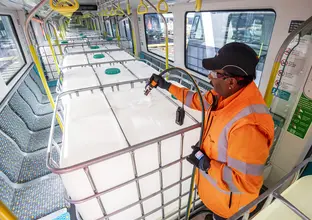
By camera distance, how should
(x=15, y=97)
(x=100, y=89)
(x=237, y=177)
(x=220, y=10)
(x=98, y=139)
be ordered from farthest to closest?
(x=15, y=97), (x=220, y=10), (x=100, y=89), (x=98, y=139), (x=237, y=177)

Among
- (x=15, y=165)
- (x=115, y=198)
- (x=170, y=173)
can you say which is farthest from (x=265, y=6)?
(x=15, y=165)

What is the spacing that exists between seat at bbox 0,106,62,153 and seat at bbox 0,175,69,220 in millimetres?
882

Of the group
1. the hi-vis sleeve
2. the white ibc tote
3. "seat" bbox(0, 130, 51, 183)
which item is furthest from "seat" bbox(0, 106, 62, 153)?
the hi-vis sleeve

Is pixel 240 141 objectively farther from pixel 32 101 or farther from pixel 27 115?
pixel 32 101

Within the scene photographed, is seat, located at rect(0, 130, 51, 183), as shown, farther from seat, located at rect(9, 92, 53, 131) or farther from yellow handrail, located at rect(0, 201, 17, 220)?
yellow handrail, located at rect(0, 201, 17, 220)

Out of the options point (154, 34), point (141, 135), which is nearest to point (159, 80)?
point (141, 135)

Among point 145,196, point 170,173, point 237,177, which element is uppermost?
point 237,177

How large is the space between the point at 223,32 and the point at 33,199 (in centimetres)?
441

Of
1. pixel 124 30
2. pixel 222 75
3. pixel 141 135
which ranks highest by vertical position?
pixel 124 30

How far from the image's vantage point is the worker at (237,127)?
1004 millimetres

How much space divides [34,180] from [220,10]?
4.06 m

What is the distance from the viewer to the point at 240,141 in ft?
3.31

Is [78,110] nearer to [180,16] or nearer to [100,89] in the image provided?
[100,89]

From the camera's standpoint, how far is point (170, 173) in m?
1.45
